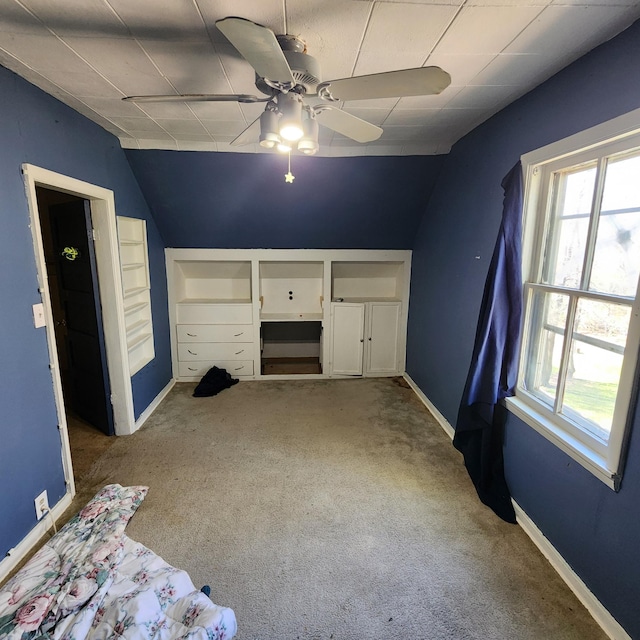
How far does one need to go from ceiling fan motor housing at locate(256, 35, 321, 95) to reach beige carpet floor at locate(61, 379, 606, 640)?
84.1 inches

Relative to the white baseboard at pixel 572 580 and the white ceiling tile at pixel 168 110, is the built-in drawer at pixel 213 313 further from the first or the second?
the white baseboard at pixel 572 580

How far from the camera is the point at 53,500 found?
199 centimetres

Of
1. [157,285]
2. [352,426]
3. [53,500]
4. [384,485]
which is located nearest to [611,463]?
[384,485]

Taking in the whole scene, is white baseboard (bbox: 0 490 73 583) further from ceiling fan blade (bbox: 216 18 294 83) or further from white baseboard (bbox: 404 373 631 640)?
white baseboard (bbox: 404 373 631 640)

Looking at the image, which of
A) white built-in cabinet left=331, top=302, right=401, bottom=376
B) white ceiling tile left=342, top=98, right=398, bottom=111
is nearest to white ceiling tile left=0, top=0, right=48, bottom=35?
white ceiling tile left=342, top=98, right=398, bottom=111

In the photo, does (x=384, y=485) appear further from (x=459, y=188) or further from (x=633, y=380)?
(x=459, y=188)

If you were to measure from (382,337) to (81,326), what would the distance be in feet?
9.92

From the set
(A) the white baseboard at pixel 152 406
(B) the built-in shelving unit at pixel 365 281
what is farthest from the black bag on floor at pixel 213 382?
(B) the built-in shelving unit at pixel 365 281

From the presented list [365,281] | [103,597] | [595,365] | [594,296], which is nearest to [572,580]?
[595,365]

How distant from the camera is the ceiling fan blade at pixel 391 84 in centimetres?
110

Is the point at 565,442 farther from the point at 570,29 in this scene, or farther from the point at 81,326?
the point at 81,326

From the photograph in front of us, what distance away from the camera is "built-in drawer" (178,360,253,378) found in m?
4.07

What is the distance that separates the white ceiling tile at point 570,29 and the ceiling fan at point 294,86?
0.57 metres

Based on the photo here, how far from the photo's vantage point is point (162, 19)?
50.4 inches
